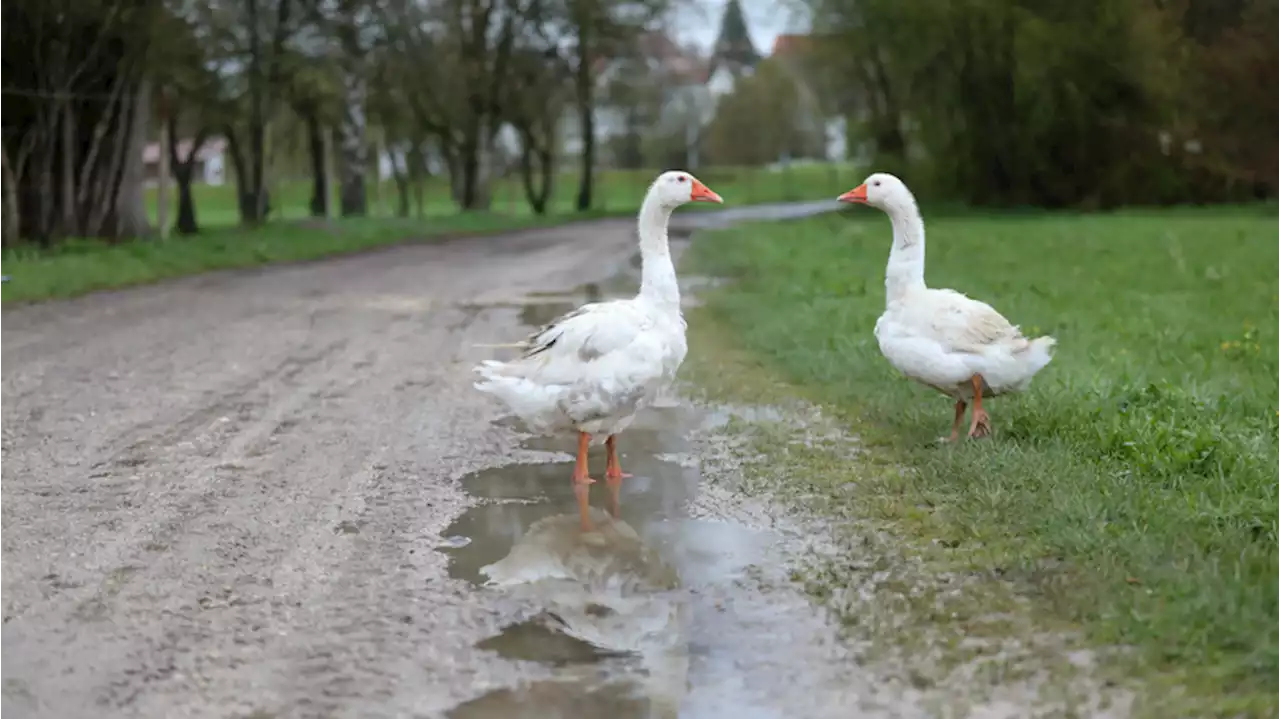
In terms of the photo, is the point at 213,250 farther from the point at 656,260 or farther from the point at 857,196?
the point at 656,260

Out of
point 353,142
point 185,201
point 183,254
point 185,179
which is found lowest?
point 183,254

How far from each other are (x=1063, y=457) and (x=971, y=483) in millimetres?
648

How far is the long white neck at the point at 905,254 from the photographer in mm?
8430

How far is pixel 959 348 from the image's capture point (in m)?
7.78

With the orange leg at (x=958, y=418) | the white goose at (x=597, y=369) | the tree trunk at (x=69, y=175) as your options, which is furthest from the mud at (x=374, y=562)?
the tree trunk at (x=69, y=175)

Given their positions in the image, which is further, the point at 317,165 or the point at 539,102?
the point at 539,102

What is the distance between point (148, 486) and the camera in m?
7.42

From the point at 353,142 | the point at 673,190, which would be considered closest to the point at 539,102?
the point at 353,142

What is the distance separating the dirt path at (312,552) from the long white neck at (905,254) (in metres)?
1.78

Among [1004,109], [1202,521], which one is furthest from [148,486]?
[1004,109]

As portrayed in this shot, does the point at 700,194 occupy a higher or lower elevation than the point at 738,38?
lower

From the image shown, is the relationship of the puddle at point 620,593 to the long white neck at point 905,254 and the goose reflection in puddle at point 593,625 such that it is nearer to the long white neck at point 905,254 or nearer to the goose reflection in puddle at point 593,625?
the goose reflection in puddle at point 593,625

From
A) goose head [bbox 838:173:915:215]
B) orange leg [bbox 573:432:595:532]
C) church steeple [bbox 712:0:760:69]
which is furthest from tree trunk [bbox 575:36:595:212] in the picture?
orange leg [bbox 573:432:595:532]

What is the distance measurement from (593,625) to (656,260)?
312 cm
